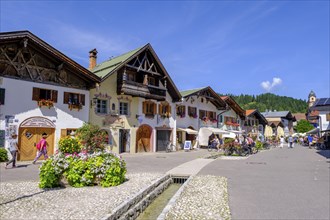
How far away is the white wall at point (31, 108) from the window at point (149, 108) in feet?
21.3

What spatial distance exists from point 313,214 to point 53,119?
16.2 meters

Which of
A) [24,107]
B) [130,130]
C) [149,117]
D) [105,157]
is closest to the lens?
[105,157]

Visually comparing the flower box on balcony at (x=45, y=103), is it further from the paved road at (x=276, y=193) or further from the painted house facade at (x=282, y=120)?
the painted house facade at (x=282, y=120)

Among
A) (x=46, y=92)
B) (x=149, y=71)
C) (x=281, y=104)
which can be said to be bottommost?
(x=46, y=92)

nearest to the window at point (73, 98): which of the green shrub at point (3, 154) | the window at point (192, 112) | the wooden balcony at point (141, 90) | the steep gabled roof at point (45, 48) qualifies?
the steep gabled roof at point (45, 48)

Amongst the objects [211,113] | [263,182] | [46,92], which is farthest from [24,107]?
[211,113]

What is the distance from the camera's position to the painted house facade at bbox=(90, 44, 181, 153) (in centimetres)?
2261

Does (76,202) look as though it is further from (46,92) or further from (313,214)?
(46,92)

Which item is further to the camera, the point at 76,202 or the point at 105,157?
the point at 105,157

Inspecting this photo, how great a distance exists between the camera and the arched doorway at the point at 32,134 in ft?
56.2

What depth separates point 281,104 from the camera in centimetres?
13875

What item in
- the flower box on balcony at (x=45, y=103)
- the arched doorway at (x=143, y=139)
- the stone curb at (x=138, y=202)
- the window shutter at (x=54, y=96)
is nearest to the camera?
the stone curb at (x=138, y=202)

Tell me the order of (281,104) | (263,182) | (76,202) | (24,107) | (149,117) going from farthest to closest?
(281,104) → (149,117) → (24,107) → (263,182) → (76,202)

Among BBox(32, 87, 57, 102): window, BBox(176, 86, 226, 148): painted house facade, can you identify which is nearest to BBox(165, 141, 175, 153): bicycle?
BBox(176, 86, 226, 148): painted house facade
